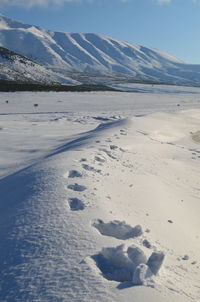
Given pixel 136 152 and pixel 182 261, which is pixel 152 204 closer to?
pixel 182 261

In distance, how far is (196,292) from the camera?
10.0ft

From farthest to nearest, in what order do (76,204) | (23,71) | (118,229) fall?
(23,71), (76,204), (118,229)

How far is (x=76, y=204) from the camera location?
4.41 metres

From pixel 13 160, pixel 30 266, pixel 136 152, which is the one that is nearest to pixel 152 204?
pixel 30 266

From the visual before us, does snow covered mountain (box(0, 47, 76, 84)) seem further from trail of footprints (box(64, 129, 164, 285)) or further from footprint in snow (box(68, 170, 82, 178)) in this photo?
trail of footprints (box(64, 129, 164, 285))

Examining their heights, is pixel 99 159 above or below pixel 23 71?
below

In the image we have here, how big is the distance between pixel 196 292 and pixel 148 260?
1.59 ft

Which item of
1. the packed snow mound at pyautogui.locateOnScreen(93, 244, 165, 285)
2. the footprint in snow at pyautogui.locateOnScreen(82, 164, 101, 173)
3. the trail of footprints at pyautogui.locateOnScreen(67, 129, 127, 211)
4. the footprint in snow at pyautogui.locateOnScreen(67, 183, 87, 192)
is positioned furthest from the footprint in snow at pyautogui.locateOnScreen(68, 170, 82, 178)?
the packed snow mound at pyautogui.locateOnScreen(93, 244, 165, 285)

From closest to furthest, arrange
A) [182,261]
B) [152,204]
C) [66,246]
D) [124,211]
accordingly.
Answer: [66,246]
[182,261]
[124,211]
[152,204]

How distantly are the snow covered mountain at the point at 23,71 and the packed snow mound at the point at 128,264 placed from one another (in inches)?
2141

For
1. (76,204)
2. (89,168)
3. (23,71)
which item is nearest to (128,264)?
(76,204)

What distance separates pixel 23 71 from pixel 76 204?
62.1 metres

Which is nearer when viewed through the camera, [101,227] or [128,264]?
[128,264]

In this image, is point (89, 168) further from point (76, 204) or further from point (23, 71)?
point (23, 71)
